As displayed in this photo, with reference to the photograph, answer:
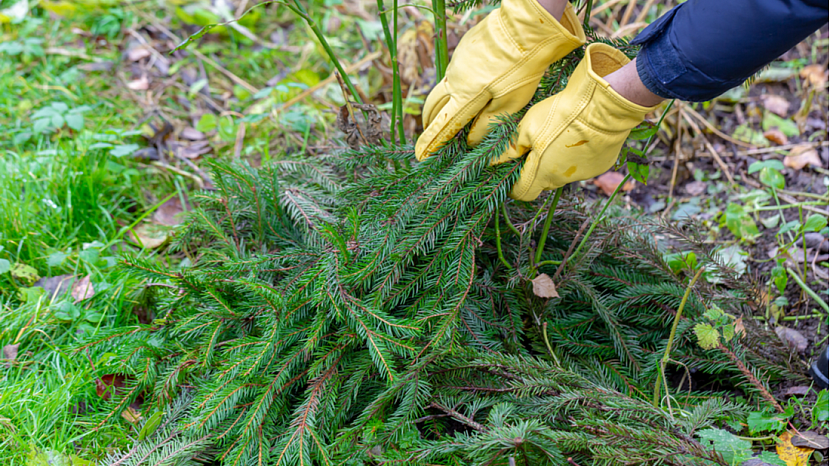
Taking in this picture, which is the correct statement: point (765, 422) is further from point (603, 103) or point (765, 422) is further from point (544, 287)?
point (603, 103)

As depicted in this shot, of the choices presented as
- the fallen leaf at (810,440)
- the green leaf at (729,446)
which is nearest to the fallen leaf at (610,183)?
the fallen leaf at (810,440)

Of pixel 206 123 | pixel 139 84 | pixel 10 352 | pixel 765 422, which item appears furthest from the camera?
pixel 139 84

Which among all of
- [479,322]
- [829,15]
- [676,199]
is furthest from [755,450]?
[676,199]

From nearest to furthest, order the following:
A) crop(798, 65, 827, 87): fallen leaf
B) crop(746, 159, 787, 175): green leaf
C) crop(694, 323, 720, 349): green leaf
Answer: crop(694, 323, 720, 349): green leaf
crop(746, 159, 787, 175): green leaf
crop(798, 65, 827, 87): fallen leaf

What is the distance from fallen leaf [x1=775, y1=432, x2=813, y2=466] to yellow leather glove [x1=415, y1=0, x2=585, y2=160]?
1046 mm

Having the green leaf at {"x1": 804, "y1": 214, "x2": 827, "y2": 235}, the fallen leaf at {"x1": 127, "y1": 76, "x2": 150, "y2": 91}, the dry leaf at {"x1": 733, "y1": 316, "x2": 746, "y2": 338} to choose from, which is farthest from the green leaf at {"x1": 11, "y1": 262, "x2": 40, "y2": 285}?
the green leaf at {"x1": 804, "y1": 214, "x2": 827, "y2": 235}

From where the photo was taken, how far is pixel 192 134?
2650 mm

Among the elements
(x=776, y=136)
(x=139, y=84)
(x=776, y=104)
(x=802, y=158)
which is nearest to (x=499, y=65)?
(x=802, y=158)

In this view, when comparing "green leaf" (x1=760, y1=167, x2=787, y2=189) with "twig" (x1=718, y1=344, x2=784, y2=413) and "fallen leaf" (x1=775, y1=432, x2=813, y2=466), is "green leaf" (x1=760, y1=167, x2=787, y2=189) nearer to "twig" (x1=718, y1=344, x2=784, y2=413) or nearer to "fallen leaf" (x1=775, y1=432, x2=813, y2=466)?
"twig" (x1=718, y1=344, x2=784, y2=413)

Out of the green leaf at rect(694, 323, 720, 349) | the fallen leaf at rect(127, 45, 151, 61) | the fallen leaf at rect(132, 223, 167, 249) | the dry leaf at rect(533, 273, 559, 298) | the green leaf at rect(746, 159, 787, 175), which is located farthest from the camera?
the fallen leaf at rect(127, 45, 151, 61)

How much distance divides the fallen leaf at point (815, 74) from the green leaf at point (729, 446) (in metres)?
2.33

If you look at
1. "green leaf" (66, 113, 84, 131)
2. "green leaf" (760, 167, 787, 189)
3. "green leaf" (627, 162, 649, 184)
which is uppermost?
"green leaf" (627, 162, 649, 184)

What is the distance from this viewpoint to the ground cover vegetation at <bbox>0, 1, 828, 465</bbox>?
1234 mm

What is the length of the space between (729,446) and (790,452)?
9.8 inches
